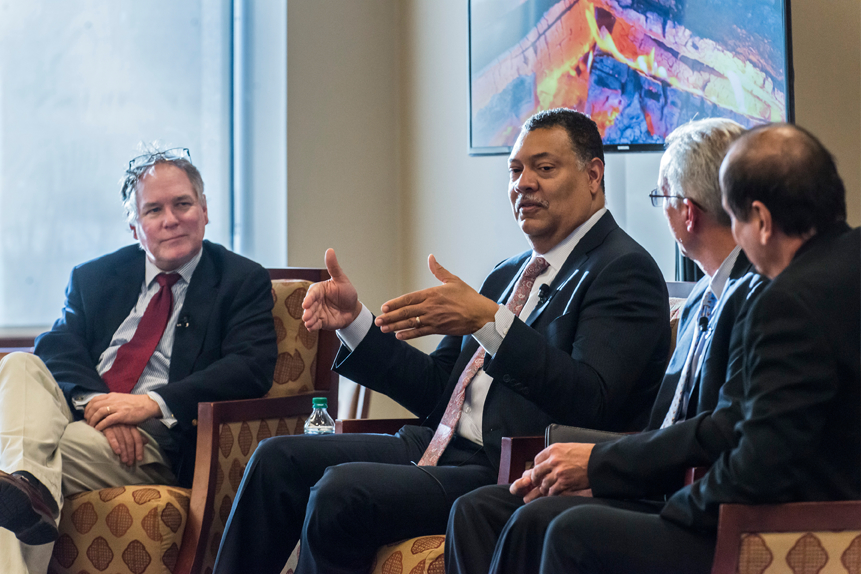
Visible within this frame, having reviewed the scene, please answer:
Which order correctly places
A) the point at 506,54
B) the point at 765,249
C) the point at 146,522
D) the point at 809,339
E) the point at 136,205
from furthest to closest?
the point at 506,54, the point at 136,205, the point at 146,522, the point at 765,249, the point at 809,339

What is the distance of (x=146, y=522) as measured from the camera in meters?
2.21

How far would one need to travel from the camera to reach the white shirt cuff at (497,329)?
1.83m

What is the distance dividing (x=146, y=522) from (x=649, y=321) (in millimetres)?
1344

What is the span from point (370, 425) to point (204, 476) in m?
0.45

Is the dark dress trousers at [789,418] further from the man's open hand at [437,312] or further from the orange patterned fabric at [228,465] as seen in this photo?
the orange patterned fabric at [228,465]

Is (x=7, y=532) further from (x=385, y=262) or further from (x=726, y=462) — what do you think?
(x=385, y=262)

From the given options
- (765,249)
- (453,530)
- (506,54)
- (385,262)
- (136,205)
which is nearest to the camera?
(765,249)

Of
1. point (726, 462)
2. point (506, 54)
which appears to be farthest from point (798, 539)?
point (506, 54)

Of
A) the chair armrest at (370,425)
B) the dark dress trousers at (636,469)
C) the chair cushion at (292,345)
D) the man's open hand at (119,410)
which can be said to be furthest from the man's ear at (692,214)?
the man's open hand at (119,410)

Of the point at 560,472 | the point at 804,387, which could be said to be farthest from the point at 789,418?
the point at 560,472

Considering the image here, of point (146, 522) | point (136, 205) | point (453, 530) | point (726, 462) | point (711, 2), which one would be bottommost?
point (146, 522)

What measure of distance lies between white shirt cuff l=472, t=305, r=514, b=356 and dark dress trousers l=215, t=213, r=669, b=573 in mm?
23

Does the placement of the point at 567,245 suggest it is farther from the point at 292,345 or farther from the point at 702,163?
the point at 292,345

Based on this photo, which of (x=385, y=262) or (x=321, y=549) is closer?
(x=321, y=549)
